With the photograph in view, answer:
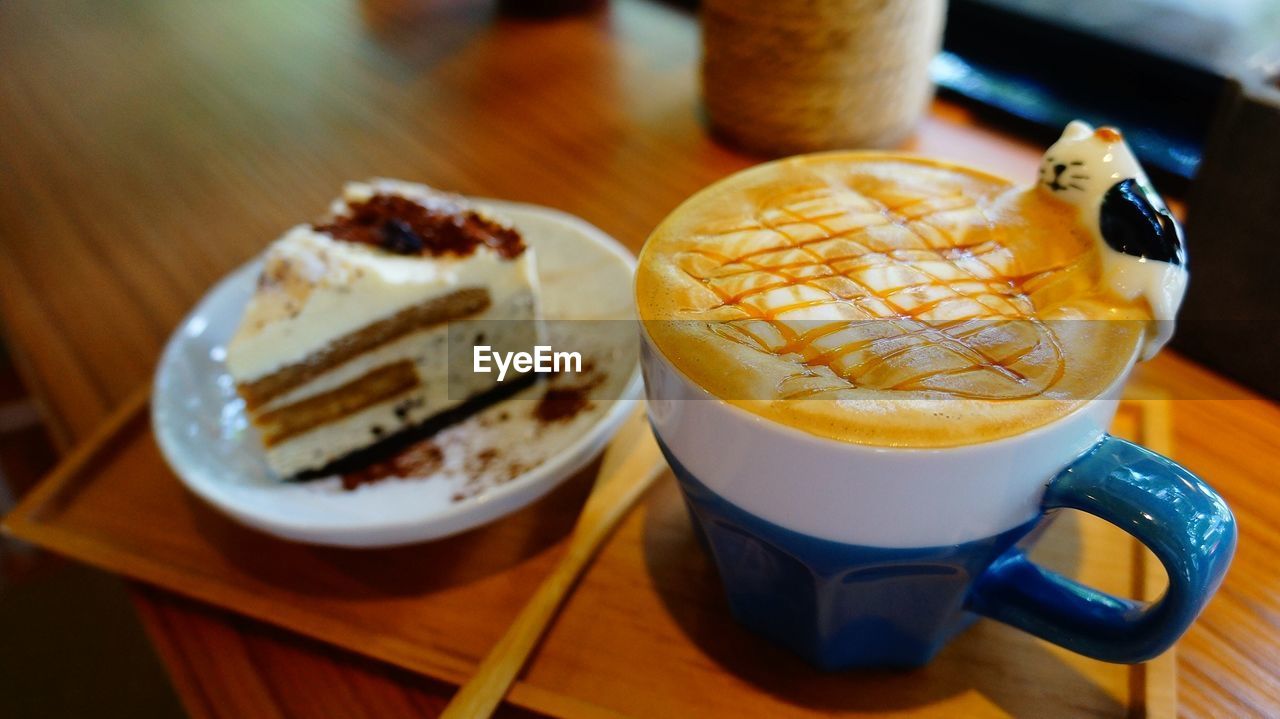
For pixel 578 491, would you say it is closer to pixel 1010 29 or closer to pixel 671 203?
pixel 671 203

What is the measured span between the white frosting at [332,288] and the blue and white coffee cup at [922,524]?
0.49 metres

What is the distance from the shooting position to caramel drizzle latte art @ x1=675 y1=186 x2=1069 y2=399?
438mm

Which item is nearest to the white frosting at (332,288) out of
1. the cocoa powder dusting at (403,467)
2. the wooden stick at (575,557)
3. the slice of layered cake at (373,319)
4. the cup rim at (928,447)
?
the slice of layered cake at (373,319)

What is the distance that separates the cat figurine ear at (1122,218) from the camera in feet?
1.54

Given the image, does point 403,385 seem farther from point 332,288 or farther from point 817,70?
point 817,70

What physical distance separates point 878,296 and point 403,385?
2.16ft

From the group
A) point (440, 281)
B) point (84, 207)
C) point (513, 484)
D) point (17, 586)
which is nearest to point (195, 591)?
point (513, 484)

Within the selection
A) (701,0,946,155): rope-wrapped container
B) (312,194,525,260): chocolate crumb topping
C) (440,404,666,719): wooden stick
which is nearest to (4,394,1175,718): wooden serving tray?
(440,404,666,719): wooden stick

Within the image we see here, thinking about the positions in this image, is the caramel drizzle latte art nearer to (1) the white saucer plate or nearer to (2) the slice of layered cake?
(1) the white saucer plate

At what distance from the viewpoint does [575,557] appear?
626mm

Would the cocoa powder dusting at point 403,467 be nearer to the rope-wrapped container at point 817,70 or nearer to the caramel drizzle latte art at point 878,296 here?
the caramel drizzle latte art at point 878,296

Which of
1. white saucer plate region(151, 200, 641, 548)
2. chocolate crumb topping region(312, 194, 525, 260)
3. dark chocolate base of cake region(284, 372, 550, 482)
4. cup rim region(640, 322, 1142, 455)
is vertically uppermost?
cup rim region(640, 322, 1142, 455)

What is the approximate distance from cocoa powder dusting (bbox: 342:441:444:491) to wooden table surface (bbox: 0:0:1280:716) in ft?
0.59

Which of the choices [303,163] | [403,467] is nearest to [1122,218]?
[403,467]
